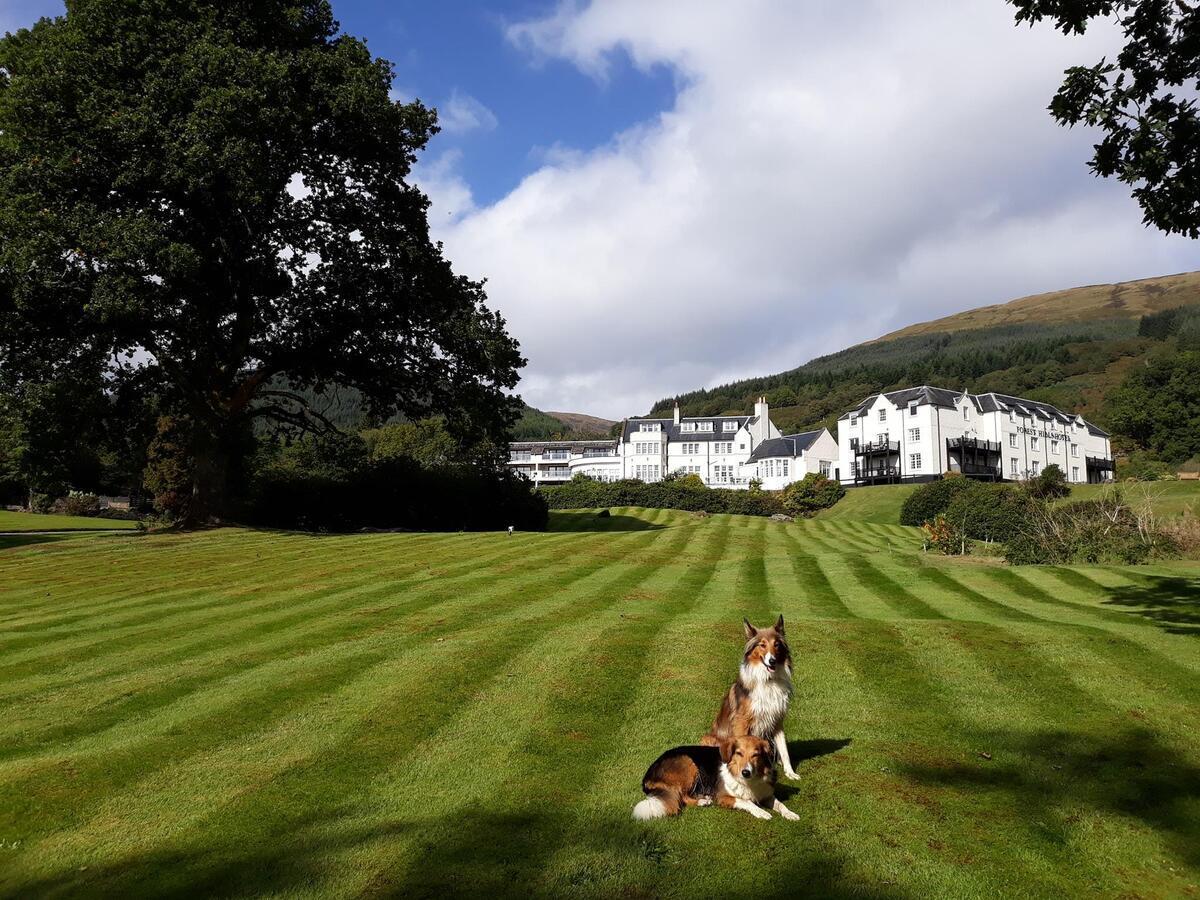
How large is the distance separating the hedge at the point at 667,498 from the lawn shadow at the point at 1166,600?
204 ft

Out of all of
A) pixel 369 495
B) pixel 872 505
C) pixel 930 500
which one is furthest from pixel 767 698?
pixel 872 505

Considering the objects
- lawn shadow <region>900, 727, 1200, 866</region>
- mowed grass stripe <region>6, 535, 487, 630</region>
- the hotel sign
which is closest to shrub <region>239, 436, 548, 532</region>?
mowed grass stripe <region>6, 535, 487, 630</region>

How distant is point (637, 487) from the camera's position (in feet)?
280

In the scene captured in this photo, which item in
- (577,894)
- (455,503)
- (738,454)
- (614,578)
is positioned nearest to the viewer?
(577,894)

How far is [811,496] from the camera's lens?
8544 centimetres

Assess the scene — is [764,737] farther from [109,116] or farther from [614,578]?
[109,116]

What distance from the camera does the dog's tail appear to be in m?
6.57

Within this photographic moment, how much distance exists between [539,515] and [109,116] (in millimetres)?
29398

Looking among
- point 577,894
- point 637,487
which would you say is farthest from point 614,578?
point 637,487

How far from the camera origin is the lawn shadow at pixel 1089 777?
258 inches

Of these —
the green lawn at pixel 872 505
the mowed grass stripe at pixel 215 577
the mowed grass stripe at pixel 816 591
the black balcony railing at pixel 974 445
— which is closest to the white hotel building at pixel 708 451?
the black balcony railing at pixel 974 445

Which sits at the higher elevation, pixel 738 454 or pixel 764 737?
pixel 738 454

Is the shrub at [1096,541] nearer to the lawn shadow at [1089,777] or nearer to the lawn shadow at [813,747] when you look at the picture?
the lawn shadow at [1089,777]

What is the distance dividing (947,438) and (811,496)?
797 inches
